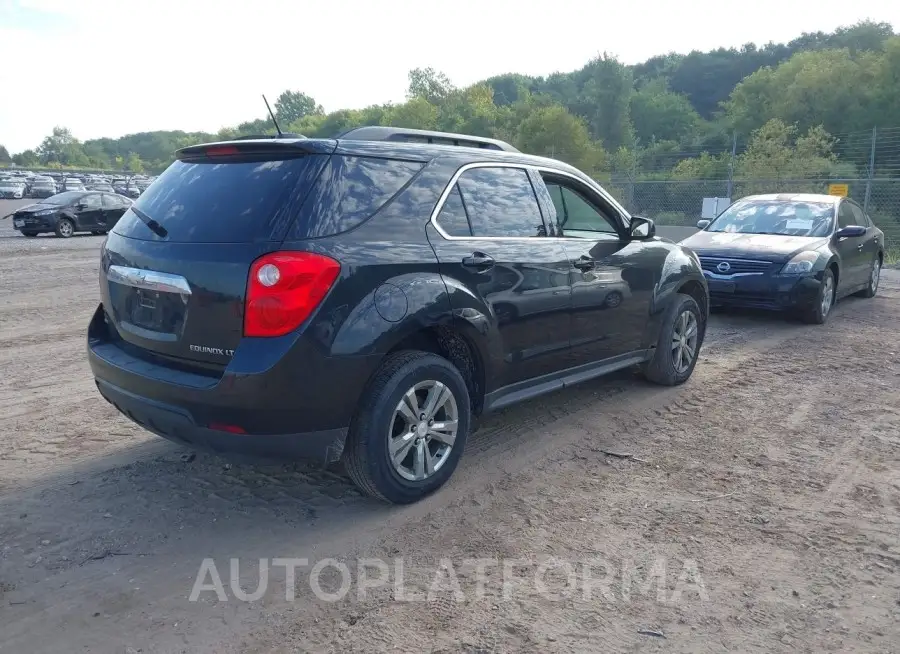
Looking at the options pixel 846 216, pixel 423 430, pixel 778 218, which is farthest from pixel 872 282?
pixel 423 430

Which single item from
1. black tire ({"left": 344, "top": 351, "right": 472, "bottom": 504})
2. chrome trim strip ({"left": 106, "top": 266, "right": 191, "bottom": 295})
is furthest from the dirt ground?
chrome trim strip ({"left": 106, "top": 266, "right": 191, "bottom": 295})

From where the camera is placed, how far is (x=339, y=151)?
364cm

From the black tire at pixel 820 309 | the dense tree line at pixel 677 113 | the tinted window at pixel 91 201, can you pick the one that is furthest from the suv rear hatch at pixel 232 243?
the tinted window at pixel 91 201

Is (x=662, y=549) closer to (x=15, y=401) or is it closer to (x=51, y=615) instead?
(x=51, y=615)

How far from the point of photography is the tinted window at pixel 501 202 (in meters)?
4.20

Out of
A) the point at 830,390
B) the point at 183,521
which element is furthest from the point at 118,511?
the point at 830,390

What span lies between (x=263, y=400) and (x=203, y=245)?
810mm

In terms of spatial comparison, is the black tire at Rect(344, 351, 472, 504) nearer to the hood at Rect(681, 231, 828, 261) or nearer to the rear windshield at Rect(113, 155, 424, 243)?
the rear windshield at Rect(113, 155, 424, 243)

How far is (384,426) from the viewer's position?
3.52 m

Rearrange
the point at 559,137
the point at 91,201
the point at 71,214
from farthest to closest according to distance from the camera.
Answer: the point at 559,137 < the point at 91,201 < the point at 71,214

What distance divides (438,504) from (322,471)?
79 cm

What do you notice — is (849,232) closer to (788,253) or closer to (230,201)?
(788,253)

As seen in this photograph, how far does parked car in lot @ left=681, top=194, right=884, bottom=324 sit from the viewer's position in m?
8.72

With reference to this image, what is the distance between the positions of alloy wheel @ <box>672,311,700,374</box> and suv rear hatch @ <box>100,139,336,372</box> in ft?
11.6
